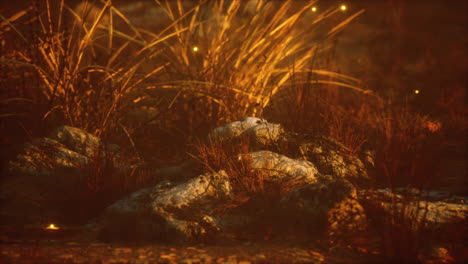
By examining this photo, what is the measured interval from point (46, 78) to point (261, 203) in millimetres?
1792

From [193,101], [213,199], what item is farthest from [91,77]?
Answer: [213,199]

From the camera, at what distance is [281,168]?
318cm

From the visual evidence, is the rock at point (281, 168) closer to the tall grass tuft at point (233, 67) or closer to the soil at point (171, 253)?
the soil at point (171, 253)

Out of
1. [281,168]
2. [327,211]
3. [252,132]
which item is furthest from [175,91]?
[327,211]

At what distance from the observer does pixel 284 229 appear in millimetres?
2711

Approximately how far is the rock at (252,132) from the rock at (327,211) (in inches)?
31.9

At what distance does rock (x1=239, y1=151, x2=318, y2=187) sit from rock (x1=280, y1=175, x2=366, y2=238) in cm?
32

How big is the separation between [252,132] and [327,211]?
3.38ft

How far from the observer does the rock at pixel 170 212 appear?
8.70ft

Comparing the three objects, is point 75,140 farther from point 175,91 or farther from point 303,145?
point 303,145

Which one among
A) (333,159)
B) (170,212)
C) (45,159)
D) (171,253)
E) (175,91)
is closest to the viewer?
(171,253)

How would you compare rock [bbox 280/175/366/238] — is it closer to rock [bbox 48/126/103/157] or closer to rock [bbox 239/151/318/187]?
rock [bbox 239/151/318/187]

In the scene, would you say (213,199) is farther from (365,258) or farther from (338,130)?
(338,130)

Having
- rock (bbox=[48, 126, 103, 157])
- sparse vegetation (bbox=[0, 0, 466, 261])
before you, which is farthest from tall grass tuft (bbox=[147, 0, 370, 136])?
rock (bbox=[48, 126, 103, 157])
